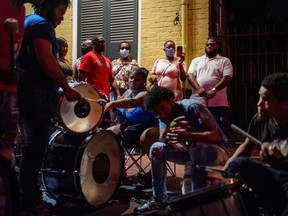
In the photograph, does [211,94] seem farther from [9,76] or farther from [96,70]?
[9,76]

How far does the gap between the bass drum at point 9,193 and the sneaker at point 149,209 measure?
158 cm

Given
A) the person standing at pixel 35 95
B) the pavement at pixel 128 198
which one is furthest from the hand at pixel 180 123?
the pavement at pixel 128 198

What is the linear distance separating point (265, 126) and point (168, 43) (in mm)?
4315

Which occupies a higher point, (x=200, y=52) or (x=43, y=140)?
(x=200, y=52)

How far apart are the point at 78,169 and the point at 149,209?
80 centimetres

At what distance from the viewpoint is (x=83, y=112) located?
15.3 feet

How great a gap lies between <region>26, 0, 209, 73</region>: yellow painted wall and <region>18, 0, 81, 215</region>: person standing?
4902 millimetres

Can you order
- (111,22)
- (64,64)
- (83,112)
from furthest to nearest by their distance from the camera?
(111,22) < (64,64) < (83,112)

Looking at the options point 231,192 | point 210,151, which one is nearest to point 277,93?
point 210,151

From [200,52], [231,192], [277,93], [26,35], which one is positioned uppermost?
[200,52]

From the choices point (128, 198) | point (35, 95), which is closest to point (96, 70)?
point (128, 198)

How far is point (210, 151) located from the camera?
3934 mm

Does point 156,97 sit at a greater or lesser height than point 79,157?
greater

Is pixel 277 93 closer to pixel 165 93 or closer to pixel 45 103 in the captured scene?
pixel 165 93
